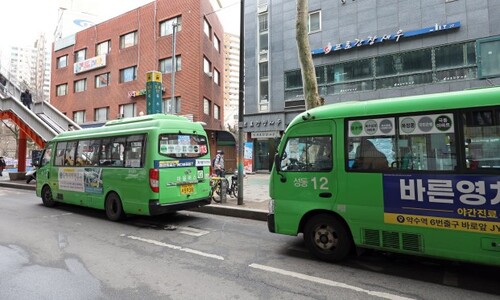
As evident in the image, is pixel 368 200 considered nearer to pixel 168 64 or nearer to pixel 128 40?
pixel 168 64

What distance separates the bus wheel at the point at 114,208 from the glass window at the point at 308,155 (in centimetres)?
485

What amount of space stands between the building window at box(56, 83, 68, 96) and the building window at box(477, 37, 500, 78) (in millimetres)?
35104

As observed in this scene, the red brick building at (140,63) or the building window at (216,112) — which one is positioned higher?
the red brick building at (140,63)

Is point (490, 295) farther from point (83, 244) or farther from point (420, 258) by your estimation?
point (83, 244)

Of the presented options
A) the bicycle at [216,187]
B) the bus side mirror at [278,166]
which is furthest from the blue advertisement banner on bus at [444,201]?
the bicycle at [216,187]

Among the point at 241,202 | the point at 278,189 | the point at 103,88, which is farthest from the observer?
the point at 103,88

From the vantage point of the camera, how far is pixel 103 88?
29.9 meters

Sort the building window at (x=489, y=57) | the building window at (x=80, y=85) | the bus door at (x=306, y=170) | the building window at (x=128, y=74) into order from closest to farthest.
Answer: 1. the bus door at (x=306, y=170)
2. the building window at (x=489, y=57)
3. the building window at (x=128, y=74)
4. the building window at (x=80, y=85)

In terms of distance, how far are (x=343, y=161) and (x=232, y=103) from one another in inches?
3924

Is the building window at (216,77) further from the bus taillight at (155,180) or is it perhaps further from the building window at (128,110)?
the bus taillight at (155,180)

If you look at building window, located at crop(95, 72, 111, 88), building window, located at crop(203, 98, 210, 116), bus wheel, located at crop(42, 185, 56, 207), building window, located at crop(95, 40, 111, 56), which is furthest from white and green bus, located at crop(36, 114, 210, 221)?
A: building window, located at crop(95, 40, 111, 56)

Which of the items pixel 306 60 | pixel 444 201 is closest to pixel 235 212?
pixel 306 60

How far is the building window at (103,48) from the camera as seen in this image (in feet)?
99.1

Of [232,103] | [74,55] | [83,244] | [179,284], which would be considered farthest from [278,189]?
[232,103]
